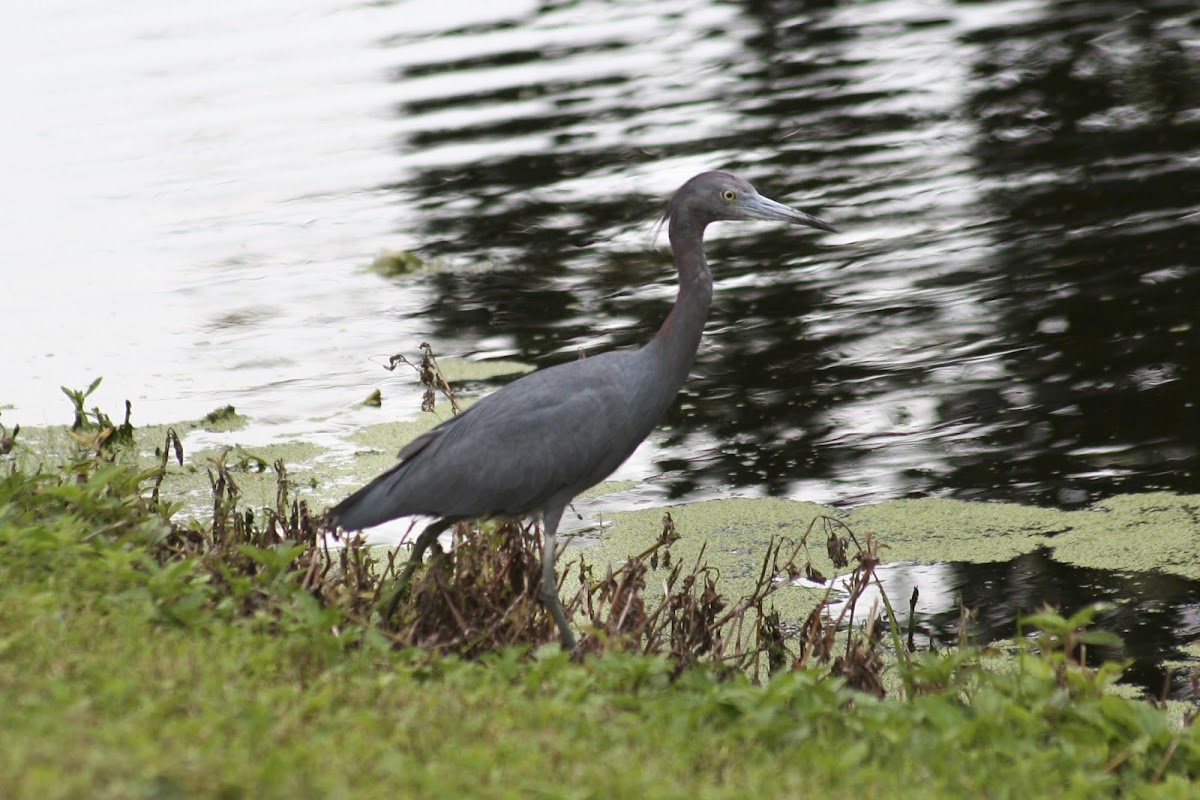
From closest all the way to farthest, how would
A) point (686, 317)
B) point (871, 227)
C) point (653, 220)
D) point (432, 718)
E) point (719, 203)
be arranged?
point (432, 718), point (686, 317), point (719, 203), point (871, 227), point (653, 220)

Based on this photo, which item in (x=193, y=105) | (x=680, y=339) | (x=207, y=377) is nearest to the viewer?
(x=680, y=339)

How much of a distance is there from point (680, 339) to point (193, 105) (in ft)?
32.3

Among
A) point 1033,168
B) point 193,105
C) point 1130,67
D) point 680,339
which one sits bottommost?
point 680,339

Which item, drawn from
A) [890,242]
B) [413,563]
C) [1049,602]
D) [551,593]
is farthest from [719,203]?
[890,242]

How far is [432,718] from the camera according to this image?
3652mm

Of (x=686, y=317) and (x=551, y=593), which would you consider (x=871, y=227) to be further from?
(x=551, y=593)

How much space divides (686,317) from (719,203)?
488mm

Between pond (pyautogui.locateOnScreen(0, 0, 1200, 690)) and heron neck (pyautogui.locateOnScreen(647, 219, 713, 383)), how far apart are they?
1.52 meters

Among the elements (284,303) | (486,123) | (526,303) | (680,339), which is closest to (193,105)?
(486,123)

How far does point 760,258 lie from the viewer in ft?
33.7

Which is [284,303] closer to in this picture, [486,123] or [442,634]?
[486,123]

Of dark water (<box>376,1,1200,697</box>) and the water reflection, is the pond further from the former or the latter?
the water reflection

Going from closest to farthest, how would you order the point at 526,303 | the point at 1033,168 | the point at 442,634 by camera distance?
the point at 442,634 → the point at 526,303 → the point at 1033,168

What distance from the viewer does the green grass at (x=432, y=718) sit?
3.20 metres
